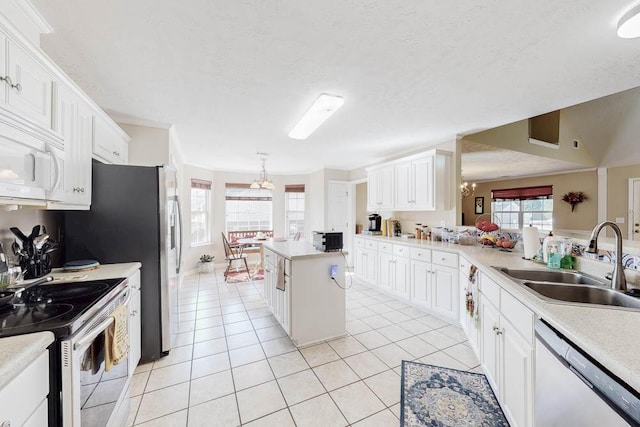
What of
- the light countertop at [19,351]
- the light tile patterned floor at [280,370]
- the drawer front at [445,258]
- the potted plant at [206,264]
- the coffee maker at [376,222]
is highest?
the coffee maker at [376,222]

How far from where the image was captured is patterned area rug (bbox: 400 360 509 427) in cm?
161

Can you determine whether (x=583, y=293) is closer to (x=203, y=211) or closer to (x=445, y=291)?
(x=445, y=291)

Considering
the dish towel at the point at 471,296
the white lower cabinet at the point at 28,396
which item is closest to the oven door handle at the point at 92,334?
the white lower cabinet at the point at 28,396

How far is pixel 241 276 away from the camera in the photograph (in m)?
5.14

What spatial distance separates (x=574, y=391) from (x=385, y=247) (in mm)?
3063

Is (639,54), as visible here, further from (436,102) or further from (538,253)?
(538,253)

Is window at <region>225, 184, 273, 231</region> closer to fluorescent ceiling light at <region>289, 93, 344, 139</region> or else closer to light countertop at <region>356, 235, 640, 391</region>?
fluorescent ceiling light at <region>289, 93, 344, 139</region>

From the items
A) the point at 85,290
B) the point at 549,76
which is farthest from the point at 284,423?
the point at 549,76

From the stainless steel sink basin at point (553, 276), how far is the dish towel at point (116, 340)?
2625mm

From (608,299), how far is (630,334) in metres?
0.70

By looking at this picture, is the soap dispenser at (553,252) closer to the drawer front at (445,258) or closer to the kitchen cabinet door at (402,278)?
the drawer front at (445,258)

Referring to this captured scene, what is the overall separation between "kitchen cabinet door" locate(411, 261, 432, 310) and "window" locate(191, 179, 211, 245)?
454 centimetres

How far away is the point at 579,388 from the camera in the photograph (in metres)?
0.93

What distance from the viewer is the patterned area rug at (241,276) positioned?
192 inches
